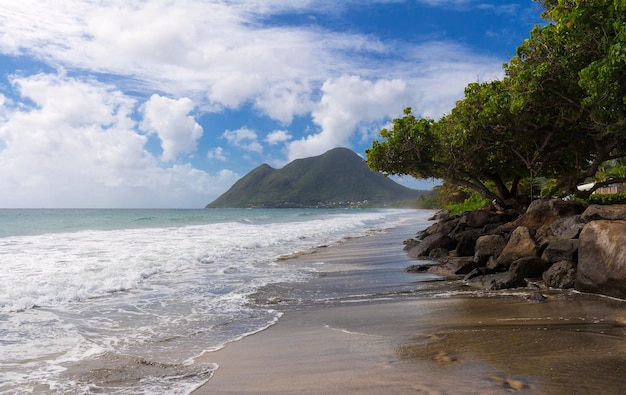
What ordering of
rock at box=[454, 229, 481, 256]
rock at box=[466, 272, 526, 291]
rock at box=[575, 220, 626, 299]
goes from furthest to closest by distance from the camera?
rock at box=[454, 229, 481, 256], rock at box=[466, 272, 526, 291], rock at box=[575, 220, 626, 299]

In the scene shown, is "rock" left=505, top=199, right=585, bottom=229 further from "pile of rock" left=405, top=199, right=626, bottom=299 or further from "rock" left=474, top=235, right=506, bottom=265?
"rock" left=474, top=235, right=506, bottom=265

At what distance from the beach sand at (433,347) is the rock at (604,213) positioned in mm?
3252

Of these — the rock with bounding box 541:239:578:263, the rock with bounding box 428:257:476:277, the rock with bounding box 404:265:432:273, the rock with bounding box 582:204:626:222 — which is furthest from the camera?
the rock with bounding box 404:265:432:273

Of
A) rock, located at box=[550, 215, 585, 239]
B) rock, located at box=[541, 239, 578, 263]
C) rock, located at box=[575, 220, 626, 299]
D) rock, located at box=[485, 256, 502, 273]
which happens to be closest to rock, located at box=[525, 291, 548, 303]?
rock, located at box=[575, 220, 626, 299]

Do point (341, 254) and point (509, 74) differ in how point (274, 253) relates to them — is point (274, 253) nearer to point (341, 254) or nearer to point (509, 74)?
point (341, 254)

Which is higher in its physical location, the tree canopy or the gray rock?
the tree canopy

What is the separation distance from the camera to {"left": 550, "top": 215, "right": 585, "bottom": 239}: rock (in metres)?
9.95

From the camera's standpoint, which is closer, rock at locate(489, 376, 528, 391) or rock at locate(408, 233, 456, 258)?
rock at locate(489, 376, 528, 391)

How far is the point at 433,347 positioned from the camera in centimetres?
504

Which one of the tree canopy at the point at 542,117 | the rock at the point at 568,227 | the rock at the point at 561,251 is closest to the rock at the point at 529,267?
the rock at the point at 561,251

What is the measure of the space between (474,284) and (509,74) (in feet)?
32.8

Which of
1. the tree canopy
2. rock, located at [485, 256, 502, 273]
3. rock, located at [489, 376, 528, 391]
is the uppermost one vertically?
the tree canopy

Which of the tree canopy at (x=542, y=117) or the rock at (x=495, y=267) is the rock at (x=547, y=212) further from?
the rock at (x=495, y=267)

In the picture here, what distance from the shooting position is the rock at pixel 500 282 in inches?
341
